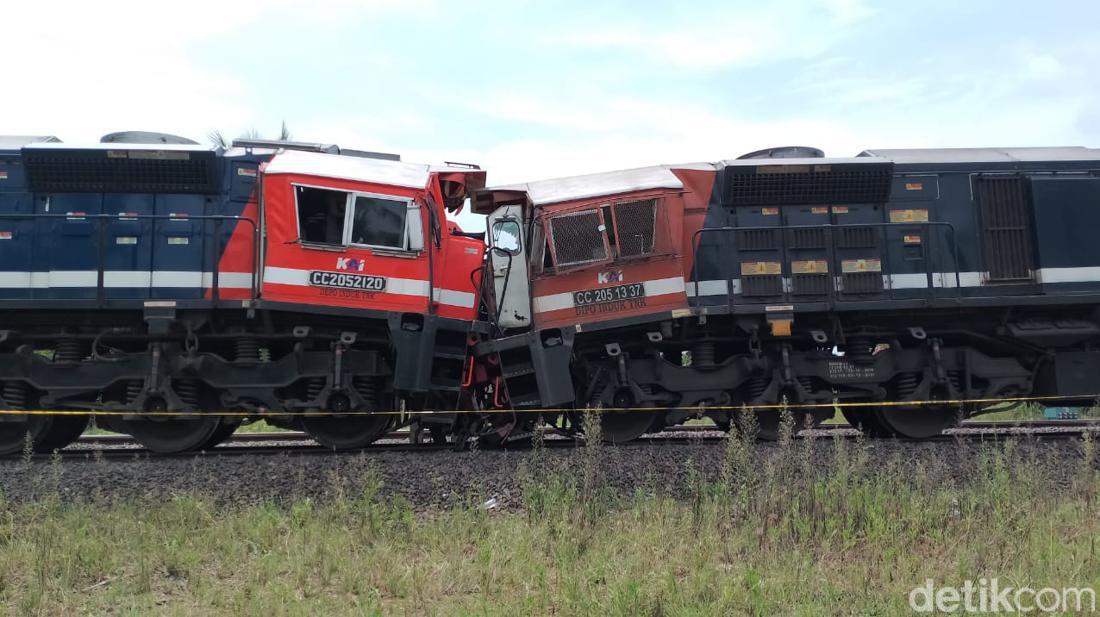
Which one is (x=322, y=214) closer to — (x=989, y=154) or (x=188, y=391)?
(x=188, y=391)

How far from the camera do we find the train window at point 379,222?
28.7 feet

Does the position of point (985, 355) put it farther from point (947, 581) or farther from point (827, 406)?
point (947, 581)

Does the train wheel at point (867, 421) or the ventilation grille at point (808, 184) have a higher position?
the ventilation grille at point (808, 184)

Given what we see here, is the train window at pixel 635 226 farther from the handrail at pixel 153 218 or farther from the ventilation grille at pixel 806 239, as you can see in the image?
the handrail at pixel 153 218

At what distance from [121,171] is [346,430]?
438 centimetres

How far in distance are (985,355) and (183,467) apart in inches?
404

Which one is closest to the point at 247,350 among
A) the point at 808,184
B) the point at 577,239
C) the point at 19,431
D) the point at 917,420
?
the point at 19,431

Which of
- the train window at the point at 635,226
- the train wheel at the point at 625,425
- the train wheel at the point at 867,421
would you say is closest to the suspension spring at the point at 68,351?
the train wheel at the point at 625,425

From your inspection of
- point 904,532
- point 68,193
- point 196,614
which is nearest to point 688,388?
point 904,532

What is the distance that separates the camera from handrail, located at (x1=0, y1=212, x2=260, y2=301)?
8750 mm

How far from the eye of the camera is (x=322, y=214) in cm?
887

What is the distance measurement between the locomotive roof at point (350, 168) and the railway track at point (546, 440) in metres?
3.49

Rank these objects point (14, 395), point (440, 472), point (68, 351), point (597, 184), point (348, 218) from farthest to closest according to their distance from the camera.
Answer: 1. point (597, 184)
2. point (68, 351)
3. point (14, 395)
4. point (348, 218)
5. point (440, 472)

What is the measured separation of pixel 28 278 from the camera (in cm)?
881
